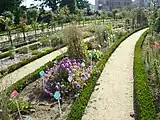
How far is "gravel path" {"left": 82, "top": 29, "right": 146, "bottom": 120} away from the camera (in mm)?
6160

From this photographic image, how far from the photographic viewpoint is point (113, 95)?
7.33m

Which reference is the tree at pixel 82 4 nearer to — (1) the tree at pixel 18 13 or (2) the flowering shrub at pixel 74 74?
(1) the tree at pixel 18 13

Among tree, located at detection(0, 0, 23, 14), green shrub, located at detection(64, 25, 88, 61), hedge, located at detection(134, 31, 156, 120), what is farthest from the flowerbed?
tree, located at detection(0, 0, 23, 14)

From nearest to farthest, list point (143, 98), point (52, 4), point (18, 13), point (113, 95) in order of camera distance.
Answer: point (143, 98) < point (113, 95) < point (18, 13) < point (52, 4)

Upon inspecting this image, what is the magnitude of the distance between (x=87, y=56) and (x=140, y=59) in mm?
1766

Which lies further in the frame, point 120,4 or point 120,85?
point 120,4

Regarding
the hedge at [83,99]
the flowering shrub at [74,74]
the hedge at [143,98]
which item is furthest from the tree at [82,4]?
the hedge at [143,98]

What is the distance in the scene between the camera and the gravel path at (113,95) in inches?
243

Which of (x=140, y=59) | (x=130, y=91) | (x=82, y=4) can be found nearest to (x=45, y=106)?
(x=130, y=91)

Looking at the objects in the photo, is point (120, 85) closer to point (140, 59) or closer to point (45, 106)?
point (45, 106)

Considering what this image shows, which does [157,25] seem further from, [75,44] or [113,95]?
[113,95]

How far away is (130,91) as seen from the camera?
755cm

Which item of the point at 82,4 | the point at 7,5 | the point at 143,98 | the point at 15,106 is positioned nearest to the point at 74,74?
the point at 15,106

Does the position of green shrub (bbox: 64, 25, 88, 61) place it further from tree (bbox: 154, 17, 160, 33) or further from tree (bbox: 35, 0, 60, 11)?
tree (bbox: 35, 0, 60, 11)
